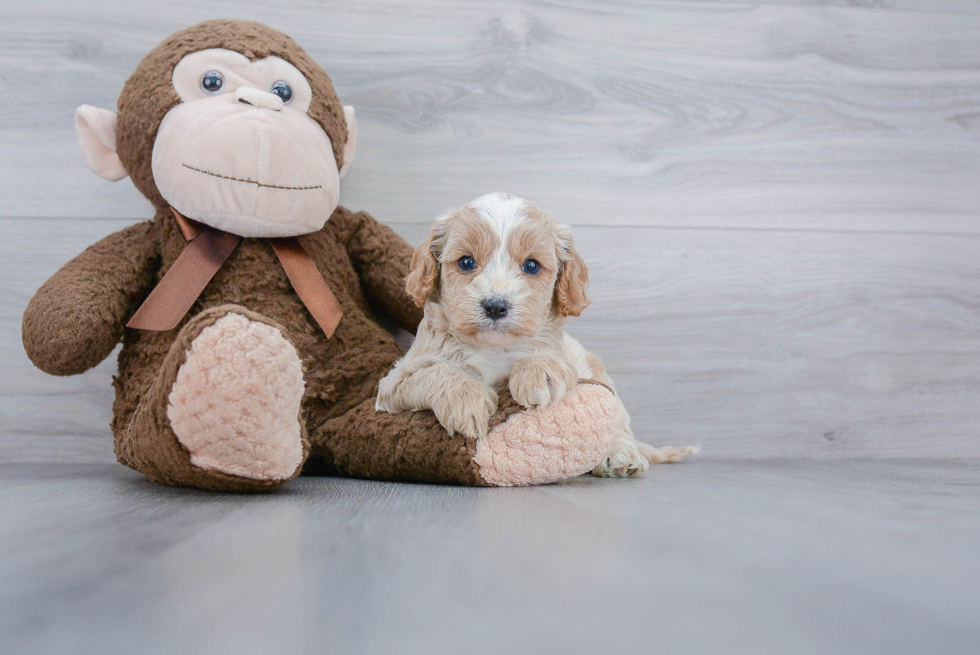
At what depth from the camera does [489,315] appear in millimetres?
1016

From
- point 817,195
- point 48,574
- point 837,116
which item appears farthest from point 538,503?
point 837,116

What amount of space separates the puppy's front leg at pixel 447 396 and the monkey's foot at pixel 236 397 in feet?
0.73

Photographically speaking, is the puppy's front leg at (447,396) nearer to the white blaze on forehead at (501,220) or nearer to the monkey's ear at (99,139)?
the white blaze on forehead at (501,220)

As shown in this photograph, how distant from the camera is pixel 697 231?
5.34 ft

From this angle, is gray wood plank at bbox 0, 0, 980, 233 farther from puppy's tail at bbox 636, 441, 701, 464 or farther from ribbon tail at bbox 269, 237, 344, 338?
puppy's tail at bbox 636, 441, 701, 464

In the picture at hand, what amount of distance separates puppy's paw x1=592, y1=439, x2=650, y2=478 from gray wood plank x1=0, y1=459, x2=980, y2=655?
0.22 meters

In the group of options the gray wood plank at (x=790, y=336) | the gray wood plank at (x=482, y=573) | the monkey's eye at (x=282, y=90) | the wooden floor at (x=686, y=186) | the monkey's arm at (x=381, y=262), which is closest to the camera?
the gray wood plank at (x=482, y=573)

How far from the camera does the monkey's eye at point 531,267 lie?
1079mm

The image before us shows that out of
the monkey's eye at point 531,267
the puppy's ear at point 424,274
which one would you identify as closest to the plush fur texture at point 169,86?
the puppy's ear at point 424,274

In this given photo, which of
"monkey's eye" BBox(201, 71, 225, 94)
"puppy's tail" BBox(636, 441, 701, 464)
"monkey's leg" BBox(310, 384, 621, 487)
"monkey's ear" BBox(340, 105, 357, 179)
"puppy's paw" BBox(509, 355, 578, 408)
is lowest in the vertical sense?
"puppy's tail" BBox(636, 441, 701, 464)

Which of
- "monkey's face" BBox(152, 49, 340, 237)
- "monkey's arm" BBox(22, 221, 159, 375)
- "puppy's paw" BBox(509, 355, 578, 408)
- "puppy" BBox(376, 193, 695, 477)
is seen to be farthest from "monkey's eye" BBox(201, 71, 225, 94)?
"puppy's paw" BBox(509, 355, 578, 408)

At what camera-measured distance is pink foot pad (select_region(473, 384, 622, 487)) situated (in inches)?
39.4

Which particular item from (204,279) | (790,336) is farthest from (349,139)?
(790,336)

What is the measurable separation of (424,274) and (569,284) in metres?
0.25
